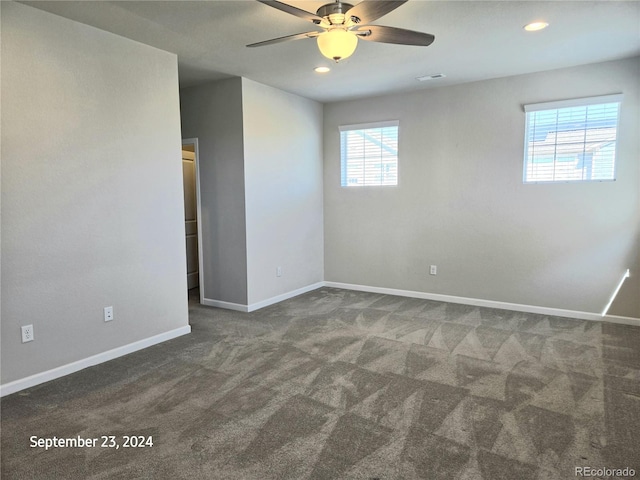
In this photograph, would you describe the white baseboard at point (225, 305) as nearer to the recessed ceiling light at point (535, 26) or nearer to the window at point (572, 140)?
the window at point (572, 140)

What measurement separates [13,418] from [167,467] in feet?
3.84

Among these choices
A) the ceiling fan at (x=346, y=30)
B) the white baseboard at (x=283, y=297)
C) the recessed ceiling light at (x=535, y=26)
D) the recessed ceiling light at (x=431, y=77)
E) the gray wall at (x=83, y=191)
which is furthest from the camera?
the white baseboard at (x=283, y=297)

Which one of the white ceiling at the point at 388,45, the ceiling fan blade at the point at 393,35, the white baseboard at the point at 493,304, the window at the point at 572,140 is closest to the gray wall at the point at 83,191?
the white ceiling at the point at 388,45

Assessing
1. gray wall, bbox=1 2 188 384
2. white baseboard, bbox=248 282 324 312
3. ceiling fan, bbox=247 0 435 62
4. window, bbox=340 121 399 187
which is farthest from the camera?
window, bbox=340 121 399 187

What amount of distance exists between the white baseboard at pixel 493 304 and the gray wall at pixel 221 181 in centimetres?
171

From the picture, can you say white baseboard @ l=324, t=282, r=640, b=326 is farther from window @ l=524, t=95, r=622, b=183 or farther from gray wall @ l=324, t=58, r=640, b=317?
window @ l=524, t=95, r=622, b=183

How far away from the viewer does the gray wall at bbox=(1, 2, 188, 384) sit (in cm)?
273

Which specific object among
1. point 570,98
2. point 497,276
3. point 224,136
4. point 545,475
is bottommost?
point 545,475

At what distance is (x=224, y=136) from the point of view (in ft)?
15.2

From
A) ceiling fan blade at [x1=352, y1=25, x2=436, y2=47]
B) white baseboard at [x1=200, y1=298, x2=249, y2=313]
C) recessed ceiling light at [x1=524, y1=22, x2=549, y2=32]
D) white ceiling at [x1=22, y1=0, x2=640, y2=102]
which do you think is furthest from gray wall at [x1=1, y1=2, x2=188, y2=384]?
recessed ceiling light at [x1=524, y1=22, x2=549, y2=32]

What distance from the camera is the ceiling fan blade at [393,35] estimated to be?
2.46m

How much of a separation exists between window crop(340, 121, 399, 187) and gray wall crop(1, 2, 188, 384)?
257 cm

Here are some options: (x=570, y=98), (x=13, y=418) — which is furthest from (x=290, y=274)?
(x=570, y=98)

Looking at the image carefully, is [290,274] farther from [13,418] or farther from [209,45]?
[13,418]
